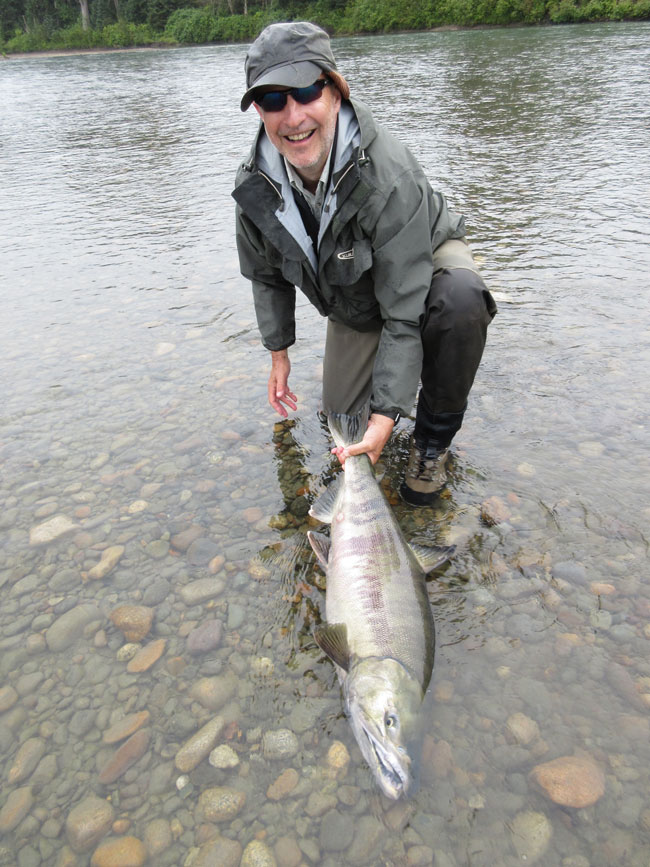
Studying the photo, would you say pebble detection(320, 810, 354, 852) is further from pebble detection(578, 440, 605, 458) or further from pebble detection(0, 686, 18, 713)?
pebble detection(578, 440, 605, 458)

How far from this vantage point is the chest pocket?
306cm

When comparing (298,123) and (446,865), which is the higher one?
(298,123)

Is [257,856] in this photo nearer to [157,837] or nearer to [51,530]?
[157,837]

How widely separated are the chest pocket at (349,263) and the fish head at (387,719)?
1.85 metres

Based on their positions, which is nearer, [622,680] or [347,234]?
[622,680]

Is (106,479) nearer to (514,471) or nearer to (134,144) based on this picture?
(514,471)

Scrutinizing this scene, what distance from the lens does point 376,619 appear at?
2596 millimetres

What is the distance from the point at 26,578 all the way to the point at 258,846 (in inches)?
73.0

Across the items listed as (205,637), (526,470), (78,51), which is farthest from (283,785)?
(78,51)

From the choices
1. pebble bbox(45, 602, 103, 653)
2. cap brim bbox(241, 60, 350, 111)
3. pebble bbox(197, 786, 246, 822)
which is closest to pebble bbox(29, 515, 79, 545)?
pebble bbox(45, 602, 103, 653)

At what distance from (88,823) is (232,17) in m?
86.9

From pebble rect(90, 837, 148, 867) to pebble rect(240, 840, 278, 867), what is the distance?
35 centimetres

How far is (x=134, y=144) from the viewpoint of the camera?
1436cm

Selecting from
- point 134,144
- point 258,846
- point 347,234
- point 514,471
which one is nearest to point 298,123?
point 347,234
